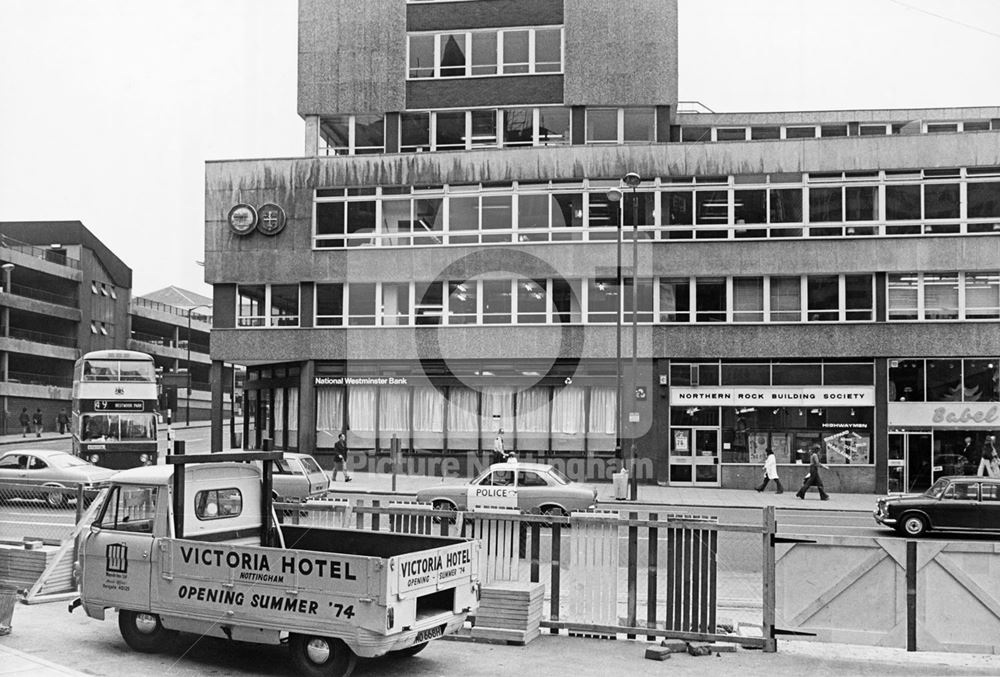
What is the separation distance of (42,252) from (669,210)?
181 ft

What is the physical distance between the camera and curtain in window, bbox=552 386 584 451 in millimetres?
37375

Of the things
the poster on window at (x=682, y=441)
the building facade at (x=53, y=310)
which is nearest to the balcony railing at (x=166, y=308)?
the building facade at (x=53, y=310)

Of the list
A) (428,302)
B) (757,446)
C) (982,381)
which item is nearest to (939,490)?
(757,446)

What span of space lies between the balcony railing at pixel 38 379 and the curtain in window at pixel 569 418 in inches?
1766

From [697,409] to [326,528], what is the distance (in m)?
26.6

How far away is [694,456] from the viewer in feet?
120

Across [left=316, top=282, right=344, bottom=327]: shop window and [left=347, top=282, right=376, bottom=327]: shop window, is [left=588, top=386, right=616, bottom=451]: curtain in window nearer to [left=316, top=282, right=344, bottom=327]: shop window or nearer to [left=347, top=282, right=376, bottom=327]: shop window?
[left=347, top=282, right=376, bottom=327]: shop window

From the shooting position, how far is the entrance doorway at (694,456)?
36.3 metres

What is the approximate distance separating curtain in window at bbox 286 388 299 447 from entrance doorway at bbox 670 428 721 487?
14.8 m

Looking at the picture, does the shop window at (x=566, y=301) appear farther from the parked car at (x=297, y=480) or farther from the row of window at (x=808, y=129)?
the row of window at (x=808, y=129)

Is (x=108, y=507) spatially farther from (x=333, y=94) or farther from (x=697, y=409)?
(x=333, y=94)

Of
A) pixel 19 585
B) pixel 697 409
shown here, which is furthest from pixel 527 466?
pixel 697 409

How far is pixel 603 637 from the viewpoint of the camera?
37.4 ft

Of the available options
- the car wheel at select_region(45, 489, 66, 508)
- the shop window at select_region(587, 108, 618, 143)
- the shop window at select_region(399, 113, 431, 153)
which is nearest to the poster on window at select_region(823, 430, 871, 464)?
the shop window at select_region(587, 108, 618, 143)
